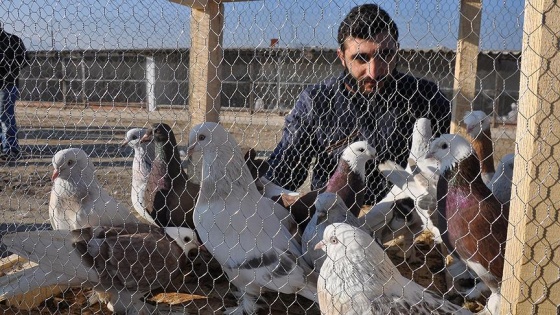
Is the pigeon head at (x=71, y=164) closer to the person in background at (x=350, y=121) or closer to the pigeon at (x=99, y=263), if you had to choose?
the pigeon at (x=99, y=263)

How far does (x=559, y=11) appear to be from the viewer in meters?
0.87

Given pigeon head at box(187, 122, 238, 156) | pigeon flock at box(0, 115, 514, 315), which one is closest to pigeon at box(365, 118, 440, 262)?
pigeon flock at box(0, 115, 514, 315)

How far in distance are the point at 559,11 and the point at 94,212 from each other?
1.54 meters

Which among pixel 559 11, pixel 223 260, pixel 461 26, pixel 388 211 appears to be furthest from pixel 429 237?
pixel 559 11

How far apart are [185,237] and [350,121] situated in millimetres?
947

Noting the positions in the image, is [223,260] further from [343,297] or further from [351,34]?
[351,34]

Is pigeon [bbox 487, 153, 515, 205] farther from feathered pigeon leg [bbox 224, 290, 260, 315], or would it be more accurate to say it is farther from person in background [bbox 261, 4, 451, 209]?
feathered pigeon leg [bbox 224, 290, 260, 315]

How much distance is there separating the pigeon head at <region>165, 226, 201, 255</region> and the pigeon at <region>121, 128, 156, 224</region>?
318mm

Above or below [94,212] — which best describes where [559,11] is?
above

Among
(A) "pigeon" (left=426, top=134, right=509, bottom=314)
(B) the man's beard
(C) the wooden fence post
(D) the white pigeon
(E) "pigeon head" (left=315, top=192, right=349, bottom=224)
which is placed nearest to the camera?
(C) the wooden fence post

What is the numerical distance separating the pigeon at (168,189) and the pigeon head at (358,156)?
2.03 feet

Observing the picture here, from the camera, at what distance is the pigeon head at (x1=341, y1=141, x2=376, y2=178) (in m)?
1.94

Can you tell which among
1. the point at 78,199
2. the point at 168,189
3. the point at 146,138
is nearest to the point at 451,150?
the point at 168,189

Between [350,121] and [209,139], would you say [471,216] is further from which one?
[350,121]
